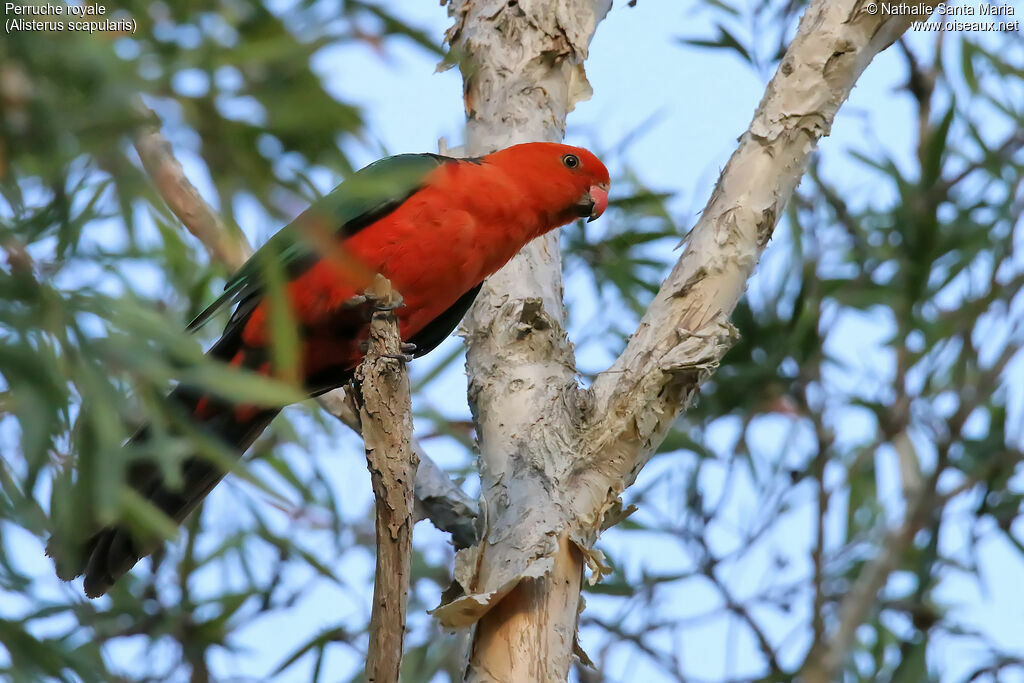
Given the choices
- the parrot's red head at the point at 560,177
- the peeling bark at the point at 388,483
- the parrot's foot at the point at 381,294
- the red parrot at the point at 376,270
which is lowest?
the peeling bark at the point at 388,483

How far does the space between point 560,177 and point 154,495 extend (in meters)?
1.43

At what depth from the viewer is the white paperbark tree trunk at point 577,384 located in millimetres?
2338

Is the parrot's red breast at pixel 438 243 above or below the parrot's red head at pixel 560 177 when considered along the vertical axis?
below

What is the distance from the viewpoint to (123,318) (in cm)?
178

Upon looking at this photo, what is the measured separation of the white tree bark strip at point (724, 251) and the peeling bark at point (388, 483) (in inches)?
20.7

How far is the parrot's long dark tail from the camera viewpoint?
2.71 m

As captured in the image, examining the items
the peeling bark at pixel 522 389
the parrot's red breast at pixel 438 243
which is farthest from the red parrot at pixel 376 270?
the peeling bark at pixel 522 389

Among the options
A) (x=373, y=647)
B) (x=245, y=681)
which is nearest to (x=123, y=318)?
(x=373, y=647)

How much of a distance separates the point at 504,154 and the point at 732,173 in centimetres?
70

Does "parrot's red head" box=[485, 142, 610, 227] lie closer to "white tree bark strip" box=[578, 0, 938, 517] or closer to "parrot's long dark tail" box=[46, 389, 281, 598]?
"white tree bark strip" box=[578, 0, 938, 517]

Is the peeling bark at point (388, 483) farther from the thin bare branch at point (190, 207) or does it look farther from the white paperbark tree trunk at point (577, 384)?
the thin bare branch at point (190, 207)

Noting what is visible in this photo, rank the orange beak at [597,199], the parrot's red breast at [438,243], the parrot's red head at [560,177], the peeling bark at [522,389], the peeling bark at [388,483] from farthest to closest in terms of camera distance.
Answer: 1. the orange beak at [597,199]
2. the parrot's red head at [560,177]
3. the parrot's red breast at [438,243]
4. the peeling bark at [522,389]
5. the peeling bark at [388,483]

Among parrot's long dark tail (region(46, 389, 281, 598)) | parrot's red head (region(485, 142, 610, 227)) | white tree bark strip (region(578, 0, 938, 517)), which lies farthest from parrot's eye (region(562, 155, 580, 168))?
parrot's long dark tail (region(46, 389, 281, 598))

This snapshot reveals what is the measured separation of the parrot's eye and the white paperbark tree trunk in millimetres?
331
